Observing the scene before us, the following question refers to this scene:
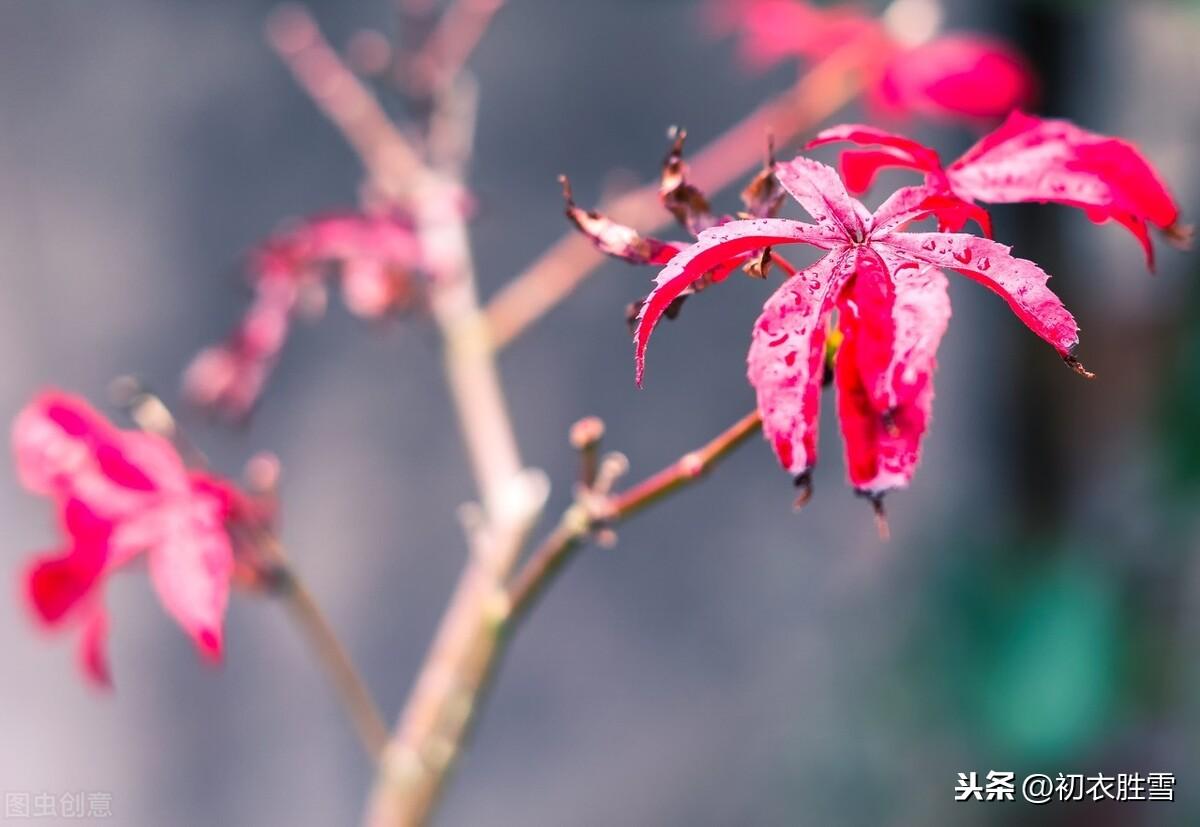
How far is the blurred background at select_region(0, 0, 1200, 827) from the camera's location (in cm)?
110

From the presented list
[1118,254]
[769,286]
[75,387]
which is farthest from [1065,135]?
[1118,254]

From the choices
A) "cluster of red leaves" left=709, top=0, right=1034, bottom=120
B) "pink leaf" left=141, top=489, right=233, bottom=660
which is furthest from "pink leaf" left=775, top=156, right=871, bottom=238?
"cluster of red leaves" left=709, top=0, right=1034, bottom=120

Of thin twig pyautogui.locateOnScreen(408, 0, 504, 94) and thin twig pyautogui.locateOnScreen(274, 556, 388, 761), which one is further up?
thin twig pyautogui.locateOnScreen(408, 0, 504, 94)

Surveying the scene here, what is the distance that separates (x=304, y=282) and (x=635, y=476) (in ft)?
2.41

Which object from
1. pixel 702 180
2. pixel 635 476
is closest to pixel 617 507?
pixel 702 180

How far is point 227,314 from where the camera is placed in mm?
1138

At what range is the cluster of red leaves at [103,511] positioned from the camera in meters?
0.45

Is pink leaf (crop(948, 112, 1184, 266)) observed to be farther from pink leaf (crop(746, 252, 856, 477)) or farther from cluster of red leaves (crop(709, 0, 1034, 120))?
cluster of red leaves (crop(709, 0, 1034, 120))

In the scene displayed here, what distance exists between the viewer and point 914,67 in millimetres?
723

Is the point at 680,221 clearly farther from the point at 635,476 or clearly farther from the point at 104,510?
the point at 635,476

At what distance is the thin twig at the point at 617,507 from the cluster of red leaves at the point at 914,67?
0.41m

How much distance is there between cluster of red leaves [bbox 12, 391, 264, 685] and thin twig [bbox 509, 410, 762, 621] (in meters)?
0.13

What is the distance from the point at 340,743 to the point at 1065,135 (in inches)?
45.3

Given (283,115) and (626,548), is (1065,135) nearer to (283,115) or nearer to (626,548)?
(283,115)
